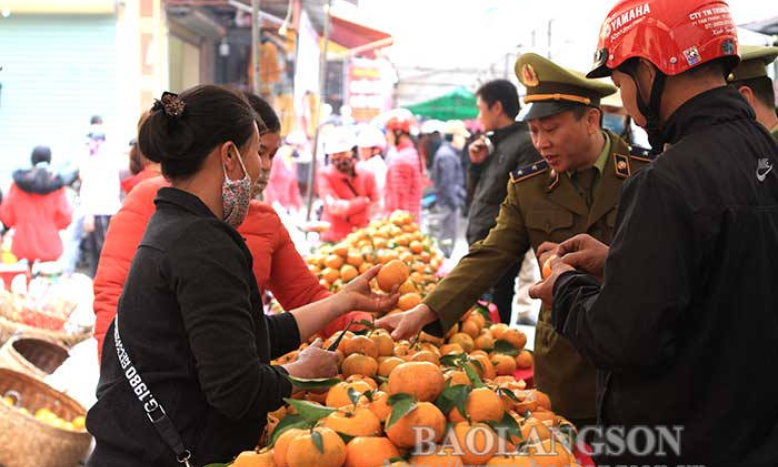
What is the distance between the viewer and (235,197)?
7.36ft

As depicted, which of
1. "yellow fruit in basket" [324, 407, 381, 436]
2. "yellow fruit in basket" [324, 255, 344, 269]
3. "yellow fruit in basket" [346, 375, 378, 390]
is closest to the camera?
"yellow fruit in basket" [324, 407, 381, 436]

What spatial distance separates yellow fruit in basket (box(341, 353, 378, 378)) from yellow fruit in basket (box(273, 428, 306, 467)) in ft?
2.42

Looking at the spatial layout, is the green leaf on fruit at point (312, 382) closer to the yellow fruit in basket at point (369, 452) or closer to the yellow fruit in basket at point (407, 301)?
the yellow fruit in basket at point (369, 452)

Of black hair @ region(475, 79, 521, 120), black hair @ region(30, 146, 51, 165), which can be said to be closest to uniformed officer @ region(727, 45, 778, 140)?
black hair @ region(475, 79, 521, 120)

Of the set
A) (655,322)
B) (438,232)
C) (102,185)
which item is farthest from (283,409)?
(438,232)

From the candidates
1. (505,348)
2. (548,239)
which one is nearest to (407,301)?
(505,348)

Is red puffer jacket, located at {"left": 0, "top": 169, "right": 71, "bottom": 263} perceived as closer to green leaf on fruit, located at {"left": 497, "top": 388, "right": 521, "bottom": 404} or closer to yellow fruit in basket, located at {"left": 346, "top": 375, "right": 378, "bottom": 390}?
yellow fruit in basket, located at {"left": 346, "top": 375, "right": 378, "bottom": 390}

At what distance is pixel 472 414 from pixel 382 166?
1181 cm

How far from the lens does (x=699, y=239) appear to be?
67.4 inches

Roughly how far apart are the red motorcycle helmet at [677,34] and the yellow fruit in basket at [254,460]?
123 cm

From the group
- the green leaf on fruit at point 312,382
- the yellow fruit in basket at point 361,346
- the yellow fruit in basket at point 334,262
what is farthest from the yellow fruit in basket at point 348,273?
the green leaf on fruit at point 312,382

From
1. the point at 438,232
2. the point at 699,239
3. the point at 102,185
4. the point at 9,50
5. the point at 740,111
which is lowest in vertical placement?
the point at 438,232

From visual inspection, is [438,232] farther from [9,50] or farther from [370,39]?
[9,50]

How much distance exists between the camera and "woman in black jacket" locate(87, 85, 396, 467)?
79.0 inches
